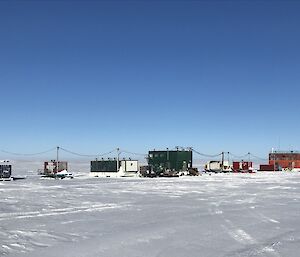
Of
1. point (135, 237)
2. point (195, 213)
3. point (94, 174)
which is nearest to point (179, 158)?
point (94, 174)

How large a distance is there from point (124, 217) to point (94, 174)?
45599mm

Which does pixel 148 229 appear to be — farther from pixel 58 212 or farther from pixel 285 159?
pixel 285 159

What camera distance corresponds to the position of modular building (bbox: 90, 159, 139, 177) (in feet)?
201

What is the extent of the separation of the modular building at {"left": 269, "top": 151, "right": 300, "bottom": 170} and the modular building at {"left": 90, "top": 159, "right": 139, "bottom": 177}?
47.7m

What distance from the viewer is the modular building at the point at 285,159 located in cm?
9938

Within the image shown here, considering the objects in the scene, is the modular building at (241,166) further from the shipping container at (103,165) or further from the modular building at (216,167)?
the shipping container at (103,165)

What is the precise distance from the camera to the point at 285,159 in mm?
102562

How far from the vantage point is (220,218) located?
15992 mm

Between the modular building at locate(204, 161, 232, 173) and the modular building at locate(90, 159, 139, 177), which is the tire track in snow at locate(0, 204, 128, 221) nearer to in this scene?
the modular building at locate(90, 159, 139, 177)

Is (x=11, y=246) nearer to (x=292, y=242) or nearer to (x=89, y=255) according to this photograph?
(x=89, y=255)

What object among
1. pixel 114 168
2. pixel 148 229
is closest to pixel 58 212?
pixel 148 229

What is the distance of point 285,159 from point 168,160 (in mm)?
49206

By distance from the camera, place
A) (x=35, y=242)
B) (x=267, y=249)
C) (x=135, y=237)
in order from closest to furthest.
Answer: (x=267, y=249)
(x=35, y=242)
(x=135, y=237)

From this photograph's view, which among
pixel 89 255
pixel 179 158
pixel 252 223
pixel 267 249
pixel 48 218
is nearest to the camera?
pixel 89 255
